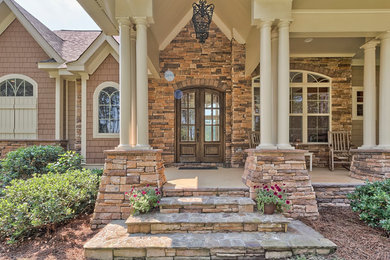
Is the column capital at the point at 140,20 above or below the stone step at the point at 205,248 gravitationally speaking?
above

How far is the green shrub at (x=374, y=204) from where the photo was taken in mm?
2864

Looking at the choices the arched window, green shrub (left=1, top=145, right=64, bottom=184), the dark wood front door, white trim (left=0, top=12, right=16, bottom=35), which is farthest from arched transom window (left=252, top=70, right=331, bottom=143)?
white trim (left=0, top=12, right=16, bottom=35)

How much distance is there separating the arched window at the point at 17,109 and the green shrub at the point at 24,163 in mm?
1395

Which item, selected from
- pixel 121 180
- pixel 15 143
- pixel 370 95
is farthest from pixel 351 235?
pixel 15 143

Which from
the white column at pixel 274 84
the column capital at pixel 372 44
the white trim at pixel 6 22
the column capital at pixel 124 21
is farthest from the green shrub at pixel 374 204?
the white trim at pixel 6 22

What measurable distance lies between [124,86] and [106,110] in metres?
3.23

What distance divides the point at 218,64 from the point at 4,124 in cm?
652

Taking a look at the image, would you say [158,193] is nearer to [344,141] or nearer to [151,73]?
Answer: [151,73]

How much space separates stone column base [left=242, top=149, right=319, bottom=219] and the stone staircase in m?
0.28

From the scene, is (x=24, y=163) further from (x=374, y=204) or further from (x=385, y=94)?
(x=385, y=94)

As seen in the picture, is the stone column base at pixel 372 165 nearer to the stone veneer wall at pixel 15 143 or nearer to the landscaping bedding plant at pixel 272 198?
the landscaping bedding plant at pixel 272 198

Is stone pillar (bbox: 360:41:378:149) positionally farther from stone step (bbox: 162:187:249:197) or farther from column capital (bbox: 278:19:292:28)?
stone step (bbox: 162:187:249:197)

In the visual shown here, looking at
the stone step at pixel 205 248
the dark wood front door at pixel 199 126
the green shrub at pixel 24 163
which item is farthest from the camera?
the dark wood front door at pixel 199 126

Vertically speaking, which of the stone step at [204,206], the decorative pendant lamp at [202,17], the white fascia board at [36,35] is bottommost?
the stone step at [204,206]
